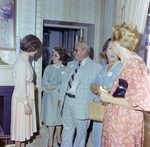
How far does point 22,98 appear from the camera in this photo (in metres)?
2.37

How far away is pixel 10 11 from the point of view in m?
3.43

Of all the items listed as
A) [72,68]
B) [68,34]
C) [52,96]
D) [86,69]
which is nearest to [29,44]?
[72,68]

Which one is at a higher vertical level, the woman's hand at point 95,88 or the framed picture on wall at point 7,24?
the framed picture on wall at point 7,24

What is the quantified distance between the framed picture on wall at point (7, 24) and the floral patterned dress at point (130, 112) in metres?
2.54

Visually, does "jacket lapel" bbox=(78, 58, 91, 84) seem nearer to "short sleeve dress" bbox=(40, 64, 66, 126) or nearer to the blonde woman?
"short sleeve dress" bbox=(40, 64, 66, 126)

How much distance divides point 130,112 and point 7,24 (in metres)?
2.87

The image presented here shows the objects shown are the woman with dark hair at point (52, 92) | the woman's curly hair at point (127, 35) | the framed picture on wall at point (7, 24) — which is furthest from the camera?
the framed picture on wall at point (7, 24)

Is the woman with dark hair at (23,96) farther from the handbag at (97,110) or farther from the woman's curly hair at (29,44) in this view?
the handbag at (97,110)

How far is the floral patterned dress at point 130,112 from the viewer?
135 cm

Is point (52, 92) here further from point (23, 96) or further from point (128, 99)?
point (128, 99)

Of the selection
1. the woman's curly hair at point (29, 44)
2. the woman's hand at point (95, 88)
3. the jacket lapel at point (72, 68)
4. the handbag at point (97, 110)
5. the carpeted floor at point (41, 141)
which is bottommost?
the carpeted floor at point (41, 141)

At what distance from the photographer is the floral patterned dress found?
1354 millimetres

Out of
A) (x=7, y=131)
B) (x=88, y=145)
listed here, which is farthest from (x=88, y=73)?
(x=7, y=131)

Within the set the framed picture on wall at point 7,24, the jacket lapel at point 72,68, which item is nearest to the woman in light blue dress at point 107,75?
the jacket lapel at point 72,68
